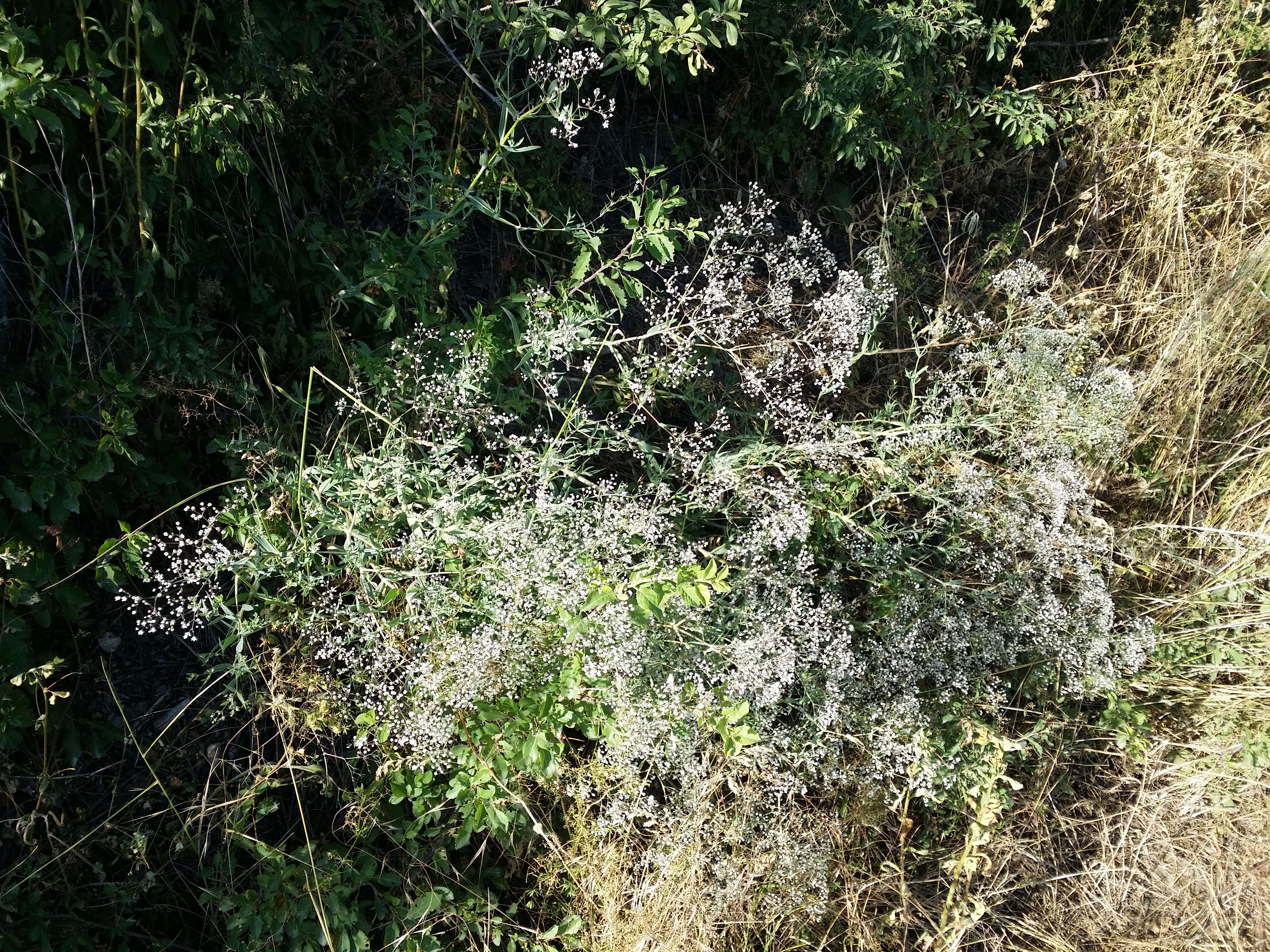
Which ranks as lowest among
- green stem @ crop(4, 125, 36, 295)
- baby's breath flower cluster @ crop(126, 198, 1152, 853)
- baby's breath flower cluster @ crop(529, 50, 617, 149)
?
baby's breath flower cluster @ crop(126, 198, 1152, 853)

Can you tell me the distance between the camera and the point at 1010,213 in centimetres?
434

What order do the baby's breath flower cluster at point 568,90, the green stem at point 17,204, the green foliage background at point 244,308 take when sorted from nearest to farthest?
the green stem at point 17,204, the green foliage background at point 244,308, the baby's breath flower cluster at point 568,90

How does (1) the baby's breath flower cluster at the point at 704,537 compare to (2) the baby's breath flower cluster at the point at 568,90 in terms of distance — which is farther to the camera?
(2) the baby's breath flower cluster at the point at 568,90

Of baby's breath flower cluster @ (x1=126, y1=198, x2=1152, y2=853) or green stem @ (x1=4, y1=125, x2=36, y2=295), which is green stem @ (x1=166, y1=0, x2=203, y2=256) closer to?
green stem @ (x1=4, y1=125, x2=36, y2=295)

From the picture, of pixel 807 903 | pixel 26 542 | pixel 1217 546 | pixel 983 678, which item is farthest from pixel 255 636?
pixel 1217 546

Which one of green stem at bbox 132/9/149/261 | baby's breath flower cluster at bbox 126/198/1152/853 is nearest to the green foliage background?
green stem at bbox 132/9/149/261

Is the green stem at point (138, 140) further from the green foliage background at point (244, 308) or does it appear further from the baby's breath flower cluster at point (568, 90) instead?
the baby's breath flower cluster at point (568, 90)

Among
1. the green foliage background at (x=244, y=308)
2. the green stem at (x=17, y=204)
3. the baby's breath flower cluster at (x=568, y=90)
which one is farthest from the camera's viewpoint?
the baby's breath flower cluster at (x=568, y=90)

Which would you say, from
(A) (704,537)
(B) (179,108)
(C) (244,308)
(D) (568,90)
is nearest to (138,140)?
(B) (179,108)

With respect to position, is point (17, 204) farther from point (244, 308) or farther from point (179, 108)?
point (244, 308)

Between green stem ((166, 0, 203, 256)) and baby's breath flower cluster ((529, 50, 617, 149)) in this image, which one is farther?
baby's breath flower cluster ((529, 50, 617, 149))

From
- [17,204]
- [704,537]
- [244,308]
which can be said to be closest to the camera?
[17,204]

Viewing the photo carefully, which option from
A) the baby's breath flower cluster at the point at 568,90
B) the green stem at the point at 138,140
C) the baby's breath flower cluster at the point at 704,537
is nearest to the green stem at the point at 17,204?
the green stem at the point at 138,140

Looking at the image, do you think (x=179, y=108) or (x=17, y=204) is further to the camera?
(x=179, y=108)
